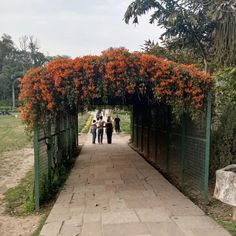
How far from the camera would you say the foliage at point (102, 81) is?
Answer: 7.00 metres

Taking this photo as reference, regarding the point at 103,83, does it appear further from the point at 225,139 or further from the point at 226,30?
the point at 226,30

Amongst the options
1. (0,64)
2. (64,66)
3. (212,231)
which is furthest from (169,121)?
(0,64)

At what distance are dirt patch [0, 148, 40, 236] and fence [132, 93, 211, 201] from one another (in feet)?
11.4

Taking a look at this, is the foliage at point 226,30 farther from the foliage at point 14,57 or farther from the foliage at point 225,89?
the foliage at point 14,57

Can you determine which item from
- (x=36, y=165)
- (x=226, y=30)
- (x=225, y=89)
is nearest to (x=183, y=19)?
(x=226, y=30)

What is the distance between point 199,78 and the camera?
23.7 feet

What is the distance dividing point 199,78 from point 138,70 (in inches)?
48.4

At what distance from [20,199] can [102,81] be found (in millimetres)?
3495

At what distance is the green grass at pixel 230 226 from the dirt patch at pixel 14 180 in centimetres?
311

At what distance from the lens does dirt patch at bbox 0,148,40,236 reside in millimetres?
6113

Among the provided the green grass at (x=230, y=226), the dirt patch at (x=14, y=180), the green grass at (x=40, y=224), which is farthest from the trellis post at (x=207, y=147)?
the dirt patch at (x=14, y=180)

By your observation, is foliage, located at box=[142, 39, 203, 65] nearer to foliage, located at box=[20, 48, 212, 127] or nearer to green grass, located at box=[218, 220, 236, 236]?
foliage, located at box=[20, 48, 212, 127]

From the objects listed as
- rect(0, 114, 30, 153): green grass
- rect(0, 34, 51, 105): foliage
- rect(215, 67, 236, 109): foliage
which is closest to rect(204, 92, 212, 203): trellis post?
rect(215, 67, 236, 109): foliage

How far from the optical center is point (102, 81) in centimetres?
708
